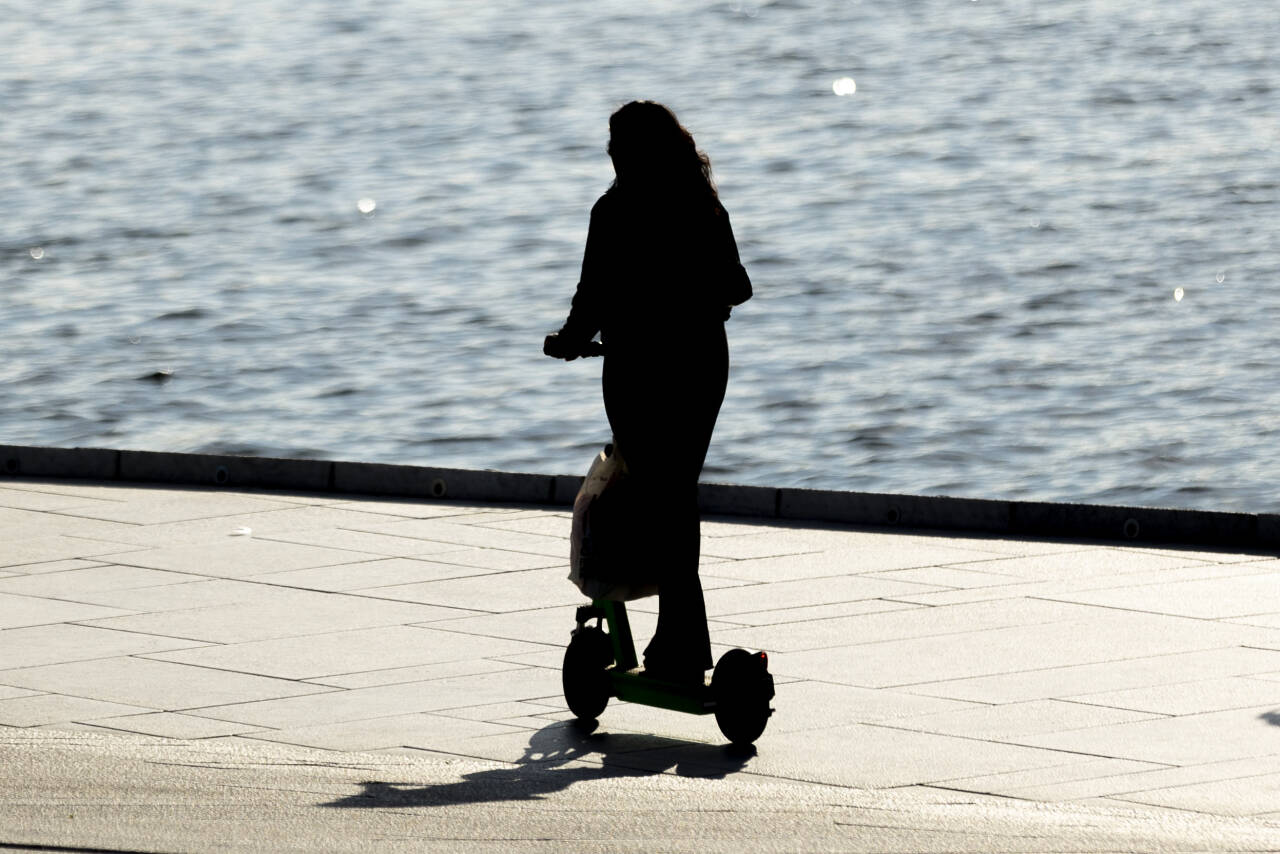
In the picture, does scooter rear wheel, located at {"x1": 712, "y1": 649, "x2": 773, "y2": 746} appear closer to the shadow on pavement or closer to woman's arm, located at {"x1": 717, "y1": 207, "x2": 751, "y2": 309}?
the shadow on pavement

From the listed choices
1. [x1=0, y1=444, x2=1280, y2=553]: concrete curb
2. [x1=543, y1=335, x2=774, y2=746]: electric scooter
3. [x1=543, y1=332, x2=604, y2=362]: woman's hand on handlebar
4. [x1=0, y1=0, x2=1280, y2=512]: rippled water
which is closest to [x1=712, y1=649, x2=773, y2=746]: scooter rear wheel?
[x1=543, y1=335, x2=774, y2=746]: electric scooter

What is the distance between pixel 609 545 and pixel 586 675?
0.42 meters

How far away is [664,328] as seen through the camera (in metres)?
6.86

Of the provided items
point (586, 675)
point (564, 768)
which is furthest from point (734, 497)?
point (564, 768)

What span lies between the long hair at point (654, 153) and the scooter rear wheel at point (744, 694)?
4.49 feet

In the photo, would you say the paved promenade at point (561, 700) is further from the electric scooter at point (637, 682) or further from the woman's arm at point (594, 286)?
the woman's arm at point (594, 286)

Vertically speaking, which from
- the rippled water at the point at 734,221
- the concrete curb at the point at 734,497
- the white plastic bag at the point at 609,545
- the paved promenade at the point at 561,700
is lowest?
the rippled water at the point at 734,221

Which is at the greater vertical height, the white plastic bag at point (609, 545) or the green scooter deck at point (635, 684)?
the white plastic bag at point (609, 545)

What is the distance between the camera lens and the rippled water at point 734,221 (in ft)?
68.7

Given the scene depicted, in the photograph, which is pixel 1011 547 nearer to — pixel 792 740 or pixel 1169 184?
pixel 792 740

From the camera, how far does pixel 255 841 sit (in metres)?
5.66

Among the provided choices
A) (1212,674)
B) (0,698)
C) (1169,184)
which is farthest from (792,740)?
(1169,184)

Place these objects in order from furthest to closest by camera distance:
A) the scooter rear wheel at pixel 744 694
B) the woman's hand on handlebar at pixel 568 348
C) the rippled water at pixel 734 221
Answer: the rippled water at pixel 734 221 < the woman's hand on handlebar at pixel 568 348 < the scooter rear wheel at pixel 744 694

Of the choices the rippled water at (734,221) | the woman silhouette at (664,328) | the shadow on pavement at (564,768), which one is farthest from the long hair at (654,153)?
the rippled water at (734,221)
